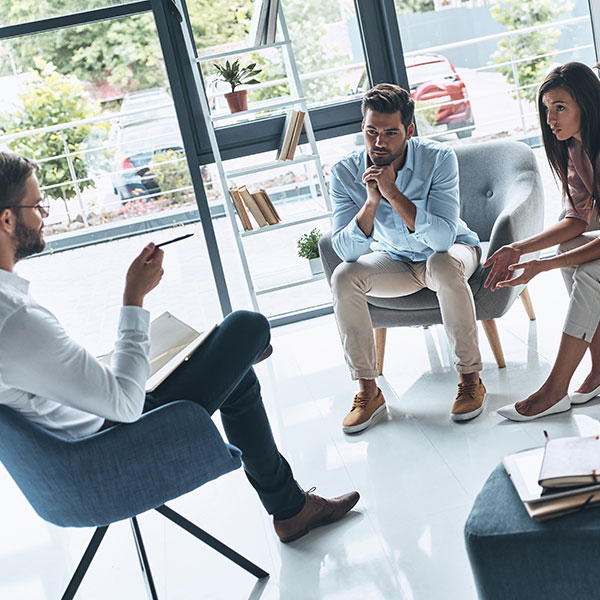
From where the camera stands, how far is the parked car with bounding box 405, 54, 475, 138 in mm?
3967

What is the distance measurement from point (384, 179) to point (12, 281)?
4.88ft

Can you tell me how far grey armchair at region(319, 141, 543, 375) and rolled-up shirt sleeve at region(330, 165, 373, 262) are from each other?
0.13 meters

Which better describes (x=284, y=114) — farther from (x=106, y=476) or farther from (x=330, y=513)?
(x=106, y=476)

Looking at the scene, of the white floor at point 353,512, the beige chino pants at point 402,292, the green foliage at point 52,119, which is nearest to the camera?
the white floor at point 353,512

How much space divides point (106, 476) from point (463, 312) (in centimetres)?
147

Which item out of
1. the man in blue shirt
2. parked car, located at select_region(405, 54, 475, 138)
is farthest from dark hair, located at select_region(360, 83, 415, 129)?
parked car, located at select_region(405, 54, 475, 138)

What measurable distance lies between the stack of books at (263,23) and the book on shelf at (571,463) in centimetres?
260

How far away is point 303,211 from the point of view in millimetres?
3980

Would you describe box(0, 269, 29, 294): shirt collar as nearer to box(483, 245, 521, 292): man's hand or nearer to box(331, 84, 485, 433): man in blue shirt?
box(331, 84, 485, 433): man in blue shirt

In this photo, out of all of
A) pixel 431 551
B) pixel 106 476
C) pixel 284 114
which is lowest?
pixel 431 551

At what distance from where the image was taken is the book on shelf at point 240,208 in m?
3.69

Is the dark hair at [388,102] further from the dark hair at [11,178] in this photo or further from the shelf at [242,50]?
the dark hair at [11,178]

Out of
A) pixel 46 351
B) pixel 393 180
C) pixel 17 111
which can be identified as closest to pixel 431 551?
pixel 46 351

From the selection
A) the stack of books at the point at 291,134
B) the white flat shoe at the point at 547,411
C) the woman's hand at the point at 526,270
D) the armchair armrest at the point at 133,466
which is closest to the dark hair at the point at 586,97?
the woman's hand at the point at 526,270
